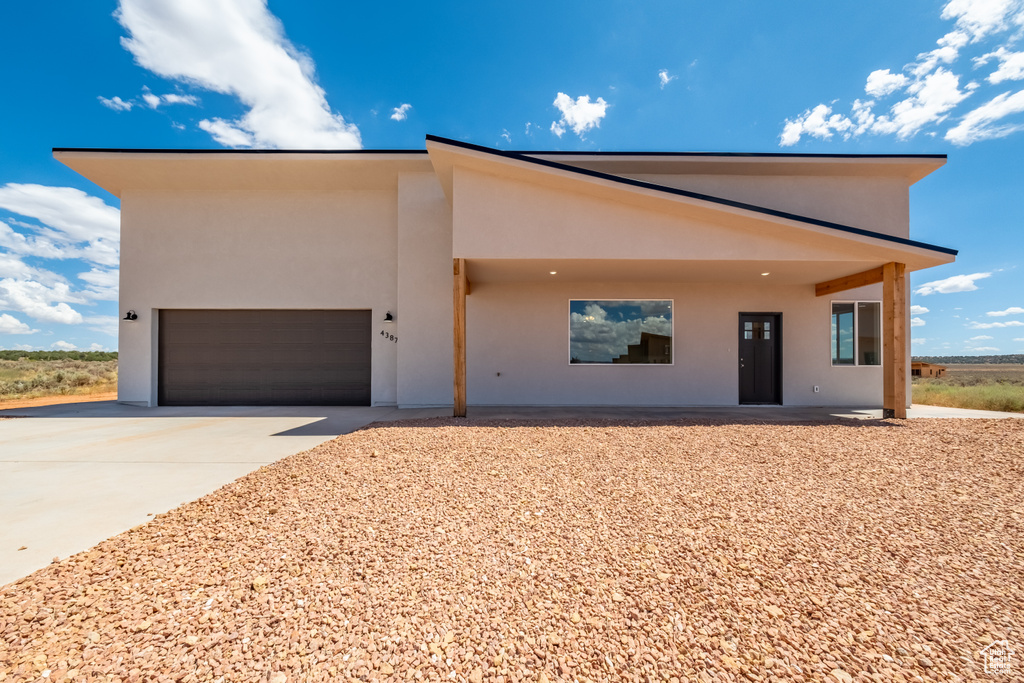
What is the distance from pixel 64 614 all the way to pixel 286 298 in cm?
814

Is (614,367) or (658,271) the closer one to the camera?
(658,271)

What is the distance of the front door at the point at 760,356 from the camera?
878cm

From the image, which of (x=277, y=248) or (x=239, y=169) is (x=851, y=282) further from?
(x=239, y=169)

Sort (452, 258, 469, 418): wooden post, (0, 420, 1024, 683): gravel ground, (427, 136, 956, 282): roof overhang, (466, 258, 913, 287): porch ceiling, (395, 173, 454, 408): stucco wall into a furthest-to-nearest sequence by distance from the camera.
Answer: (395, 173, 454, 408): stucco wall
(466, 258, 913, 287): porch ceiling
(452, 258, 469, 418): wooden post
(427, 136, 956, 282): roof overhang
(0, 420, 1024, 683): gravel ground

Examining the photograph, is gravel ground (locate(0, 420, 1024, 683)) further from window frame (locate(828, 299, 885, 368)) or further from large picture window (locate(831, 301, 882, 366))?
large picture window (locate(831, 301, 882, 366))

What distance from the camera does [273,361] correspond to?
30.0ft

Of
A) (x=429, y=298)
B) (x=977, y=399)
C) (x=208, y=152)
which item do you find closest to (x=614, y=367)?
(x=429, y=298)

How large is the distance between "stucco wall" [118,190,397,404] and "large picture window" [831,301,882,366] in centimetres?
934

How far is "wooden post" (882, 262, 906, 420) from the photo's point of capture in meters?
6.64

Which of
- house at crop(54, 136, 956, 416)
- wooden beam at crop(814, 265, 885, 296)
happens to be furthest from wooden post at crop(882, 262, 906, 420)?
house at crop(54, 136, 956, 416)

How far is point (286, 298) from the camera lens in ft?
29.8

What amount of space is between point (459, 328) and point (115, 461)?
424cm

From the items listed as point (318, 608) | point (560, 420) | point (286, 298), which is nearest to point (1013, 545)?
point (318, 608)

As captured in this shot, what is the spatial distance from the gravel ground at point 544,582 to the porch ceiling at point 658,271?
4.06 metres
